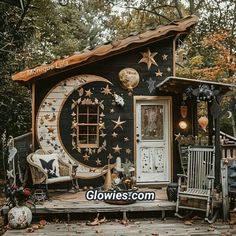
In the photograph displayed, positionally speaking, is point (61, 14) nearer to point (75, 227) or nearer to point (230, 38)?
point (230, 38)

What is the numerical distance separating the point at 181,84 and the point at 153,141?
168cm

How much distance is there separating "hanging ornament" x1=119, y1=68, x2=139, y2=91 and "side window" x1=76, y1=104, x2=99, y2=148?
89 centimetres

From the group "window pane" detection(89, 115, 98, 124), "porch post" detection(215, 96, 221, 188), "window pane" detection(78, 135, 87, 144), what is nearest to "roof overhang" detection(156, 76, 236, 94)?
"porch post" detection(215, 96, 221, 188)

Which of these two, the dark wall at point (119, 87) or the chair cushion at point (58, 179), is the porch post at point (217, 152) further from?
the chair cushion at point (58, 179)

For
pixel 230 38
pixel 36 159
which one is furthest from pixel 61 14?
pixel 36 159

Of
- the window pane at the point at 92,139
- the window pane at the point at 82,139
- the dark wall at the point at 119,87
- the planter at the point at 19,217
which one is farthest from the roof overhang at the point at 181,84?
the planter at the point at 19,217

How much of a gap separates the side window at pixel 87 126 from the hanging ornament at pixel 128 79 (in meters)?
0.89

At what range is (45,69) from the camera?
27.7 ft

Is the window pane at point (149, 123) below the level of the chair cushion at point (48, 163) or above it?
above

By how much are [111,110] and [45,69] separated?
6.22ft

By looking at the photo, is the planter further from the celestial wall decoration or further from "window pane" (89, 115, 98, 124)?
the celestial wall decoration

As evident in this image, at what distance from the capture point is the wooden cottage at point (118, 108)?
8922 mm

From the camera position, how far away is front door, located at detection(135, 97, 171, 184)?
929 centimetres

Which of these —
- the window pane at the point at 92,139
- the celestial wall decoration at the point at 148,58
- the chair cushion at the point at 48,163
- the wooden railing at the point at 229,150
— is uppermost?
the celestial wall decoration at the point at 148,58
